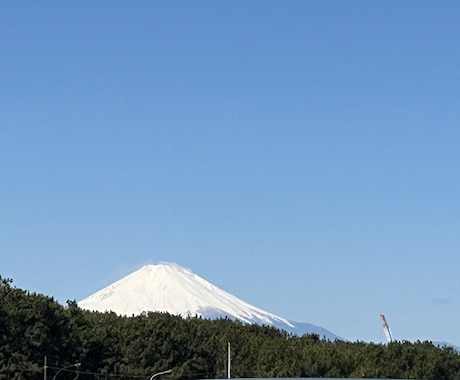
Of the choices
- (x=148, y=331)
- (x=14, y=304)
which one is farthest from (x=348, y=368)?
(x=14, y=304)

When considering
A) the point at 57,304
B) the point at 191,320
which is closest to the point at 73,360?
the point at 57,304

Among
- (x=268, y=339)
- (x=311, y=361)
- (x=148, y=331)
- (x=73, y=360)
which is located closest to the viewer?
(x=73, y=360)

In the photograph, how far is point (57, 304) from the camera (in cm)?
12662

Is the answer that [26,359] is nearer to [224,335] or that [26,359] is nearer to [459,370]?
[224,335]

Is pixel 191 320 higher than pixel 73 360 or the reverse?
higher

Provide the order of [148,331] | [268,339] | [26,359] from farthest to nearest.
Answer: [268,339] < [148,331] < [26,359]

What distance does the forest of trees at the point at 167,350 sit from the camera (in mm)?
113562

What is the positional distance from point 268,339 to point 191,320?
33.8 feet

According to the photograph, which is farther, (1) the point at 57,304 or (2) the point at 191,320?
(2) the point at 191,320

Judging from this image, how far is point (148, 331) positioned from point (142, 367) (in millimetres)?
5116

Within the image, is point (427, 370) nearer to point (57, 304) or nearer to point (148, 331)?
point (148, 331)

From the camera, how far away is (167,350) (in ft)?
433

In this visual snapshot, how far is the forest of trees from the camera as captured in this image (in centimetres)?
11356

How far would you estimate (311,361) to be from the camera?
5507 inches
